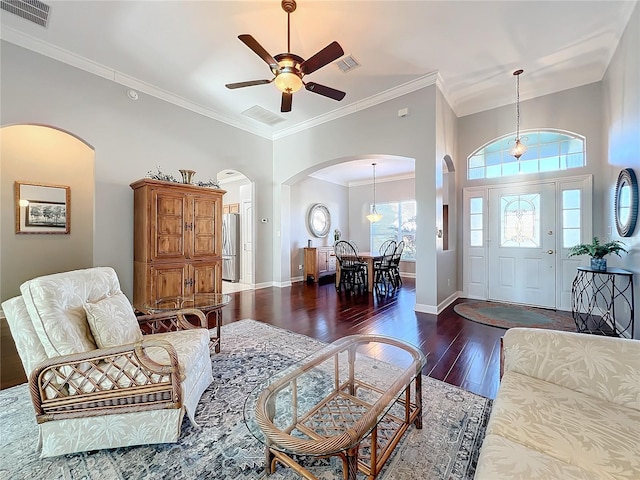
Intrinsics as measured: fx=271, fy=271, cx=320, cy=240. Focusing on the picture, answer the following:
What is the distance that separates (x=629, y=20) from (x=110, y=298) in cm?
549

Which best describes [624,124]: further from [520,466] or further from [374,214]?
[374,214]

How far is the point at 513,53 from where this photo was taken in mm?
3445

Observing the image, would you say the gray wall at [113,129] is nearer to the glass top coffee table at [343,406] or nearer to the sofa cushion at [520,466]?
the glass top coffee table at [343,406]


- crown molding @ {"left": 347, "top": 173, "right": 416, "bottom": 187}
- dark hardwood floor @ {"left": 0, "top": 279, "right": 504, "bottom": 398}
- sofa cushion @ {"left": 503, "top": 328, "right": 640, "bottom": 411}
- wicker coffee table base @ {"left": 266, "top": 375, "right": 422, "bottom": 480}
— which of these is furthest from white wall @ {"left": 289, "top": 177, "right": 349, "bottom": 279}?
sofa cushion @ {"left": 503, "top": 328, "right": 640, "bottom": 411}

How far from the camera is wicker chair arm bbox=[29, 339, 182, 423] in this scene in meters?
1.40

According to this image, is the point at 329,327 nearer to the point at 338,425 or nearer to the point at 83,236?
the point at 338,425

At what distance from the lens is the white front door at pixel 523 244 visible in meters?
4.32

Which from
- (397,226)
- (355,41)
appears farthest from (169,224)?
(397,226)

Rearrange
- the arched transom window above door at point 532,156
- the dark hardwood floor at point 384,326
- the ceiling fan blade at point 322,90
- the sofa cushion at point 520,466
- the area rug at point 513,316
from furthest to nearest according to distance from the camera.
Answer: the arched transom window above door at point 532,156
the area rug at point 513,316
the ceiling fan blade at point 322,90
the dark hardwood floor at point 384,326
the sofa cushion at point 520,466

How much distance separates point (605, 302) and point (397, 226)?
514 centimetres

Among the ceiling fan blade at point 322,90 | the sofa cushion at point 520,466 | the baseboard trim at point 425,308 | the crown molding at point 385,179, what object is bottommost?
the baseboard trim at point 425,308

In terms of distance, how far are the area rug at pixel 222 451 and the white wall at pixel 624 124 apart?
2.56m

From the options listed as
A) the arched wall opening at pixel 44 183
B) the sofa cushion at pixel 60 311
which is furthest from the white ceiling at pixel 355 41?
the sofa cushion at pixel 60 311

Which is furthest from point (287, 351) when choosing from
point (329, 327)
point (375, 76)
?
point (375, 76)
